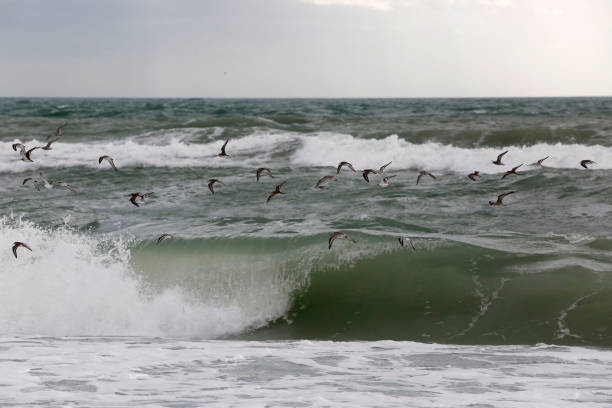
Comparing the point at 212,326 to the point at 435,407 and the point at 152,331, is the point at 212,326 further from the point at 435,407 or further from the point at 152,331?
the point at 435,407

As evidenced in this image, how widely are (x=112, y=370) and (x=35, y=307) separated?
3618 mm

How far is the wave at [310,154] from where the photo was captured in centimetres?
2131

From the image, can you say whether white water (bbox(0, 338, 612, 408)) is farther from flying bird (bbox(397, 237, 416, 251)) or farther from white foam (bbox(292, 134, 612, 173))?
white foam (bbox(292, 134, 612, 173))

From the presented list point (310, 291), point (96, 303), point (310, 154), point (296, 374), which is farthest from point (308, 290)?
point (310, 154)

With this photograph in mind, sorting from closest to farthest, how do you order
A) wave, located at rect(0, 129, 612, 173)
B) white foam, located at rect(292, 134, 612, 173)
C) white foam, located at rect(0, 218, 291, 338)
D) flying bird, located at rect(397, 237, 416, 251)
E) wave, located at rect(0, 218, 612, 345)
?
1. wave, located at rect(0, 218, 612, 345)
2. white foam, located at rect(0, 218, 291, 338)
3. flying bird, located at rect(397, 237, 416, 251)
4. white foam, located at rect(292, 134, 612, 173)
5. wave, located at rect(0, 129, 612, 173)

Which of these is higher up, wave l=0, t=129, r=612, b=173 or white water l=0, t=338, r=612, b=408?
wave l=0, t=129, r=612, b=173

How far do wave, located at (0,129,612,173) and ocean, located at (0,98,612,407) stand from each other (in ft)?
1.79

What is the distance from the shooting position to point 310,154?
23453mm

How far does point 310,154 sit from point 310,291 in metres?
13.1

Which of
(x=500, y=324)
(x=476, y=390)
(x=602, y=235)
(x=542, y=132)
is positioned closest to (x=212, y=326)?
(x=500, y=324)

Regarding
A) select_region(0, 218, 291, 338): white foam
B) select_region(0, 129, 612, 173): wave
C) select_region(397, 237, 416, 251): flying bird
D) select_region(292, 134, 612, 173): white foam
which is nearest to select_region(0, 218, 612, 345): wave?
select_region(0, 218, 291, 338): white foam

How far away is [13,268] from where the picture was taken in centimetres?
1119

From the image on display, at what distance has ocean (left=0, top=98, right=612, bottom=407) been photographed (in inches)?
254

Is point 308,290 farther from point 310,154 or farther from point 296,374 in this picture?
point 310,154
